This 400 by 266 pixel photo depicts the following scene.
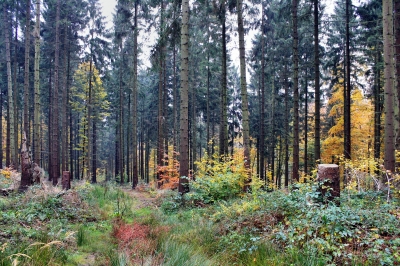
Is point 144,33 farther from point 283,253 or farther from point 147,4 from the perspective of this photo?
point 283,253

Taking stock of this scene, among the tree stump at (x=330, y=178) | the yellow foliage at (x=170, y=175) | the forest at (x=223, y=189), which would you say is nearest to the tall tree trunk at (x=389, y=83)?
the forest at (x=223, y=189)

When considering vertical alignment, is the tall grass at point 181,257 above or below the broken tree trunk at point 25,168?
below

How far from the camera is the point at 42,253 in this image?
10.9 feet

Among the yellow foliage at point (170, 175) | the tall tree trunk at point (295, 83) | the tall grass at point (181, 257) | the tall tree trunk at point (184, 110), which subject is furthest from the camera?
the yellow foliage at point (170, 175)

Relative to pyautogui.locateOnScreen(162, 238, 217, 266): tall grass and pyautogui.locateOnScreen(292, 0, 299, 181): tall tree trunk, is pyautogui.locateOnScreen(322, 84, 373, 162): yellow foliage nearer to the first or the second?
pyautogui.locateOnScreen(292, 0, 299, 181): tall tree trunk

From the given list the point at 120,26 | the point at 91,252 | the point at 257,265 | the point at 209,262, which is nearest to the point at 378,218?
the point at 257,265

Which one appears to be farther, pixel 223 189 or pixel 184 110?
pixel 184 110

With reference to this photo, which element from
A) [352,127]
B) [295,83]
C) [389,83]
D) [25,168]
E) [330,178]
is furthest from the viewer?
[352,127]

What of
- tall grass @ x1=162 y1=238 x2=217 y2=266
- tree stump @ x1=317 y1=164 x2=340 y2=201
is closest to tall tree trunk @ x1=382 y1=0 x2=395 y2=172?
tree stump @ x1=317 y1=164 x2=340 y2=201

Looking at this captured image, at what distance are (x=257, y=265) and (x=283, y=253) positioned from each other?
423 millimetres

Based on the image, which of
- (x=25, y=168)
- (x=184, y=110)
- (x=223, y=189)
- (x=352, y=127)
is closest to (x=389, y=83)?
(x=223, y=189)

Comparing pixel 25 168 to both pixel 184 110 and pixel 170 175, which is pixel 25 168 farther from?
pixel 170 175

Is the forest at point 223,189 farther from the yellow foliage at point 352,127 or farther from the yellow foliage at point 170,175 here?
the yellow foliage at point 170,175

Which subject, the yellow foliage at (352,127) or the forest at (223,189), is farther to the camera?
the yellow foliage at (352,127)
